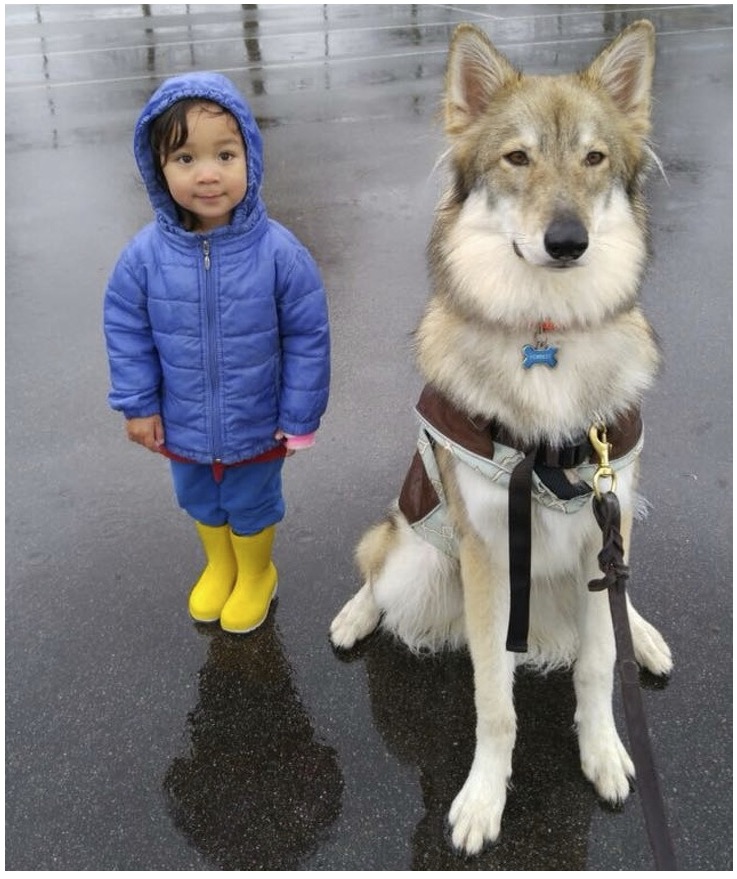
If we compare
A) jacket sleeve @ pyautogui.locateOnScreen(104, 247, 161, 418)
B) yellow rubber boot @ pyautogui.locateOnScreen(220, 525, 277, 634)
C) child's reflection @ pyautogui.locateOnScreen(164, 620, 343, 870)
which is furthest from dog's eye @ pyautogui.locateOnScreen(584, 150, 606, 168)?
child's reflection @ pyautogui.locateOnScreen(164, 620, 343, 870)

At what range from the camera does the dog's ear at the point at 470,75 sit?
2.16m

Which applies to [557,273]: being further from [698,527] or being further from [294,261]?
[698,527]

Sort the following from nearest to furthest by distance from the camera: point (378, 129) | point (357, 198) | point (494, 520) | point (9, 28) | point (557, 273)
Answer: point (557, 273) < point (494, 520) < point (357, 198) < point (378, 129) < point (9, 28)

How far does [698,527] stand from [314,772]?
1960mm

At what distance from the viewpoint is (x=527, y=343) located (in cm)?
212

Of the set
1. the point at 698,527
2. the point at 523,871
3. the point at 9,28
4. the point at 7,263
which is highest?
the point at 9,28

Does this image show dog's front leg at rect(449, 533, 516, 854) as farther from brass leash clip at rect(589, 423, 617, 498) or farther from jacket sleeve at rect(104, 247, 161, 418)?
jacket sleeve at rect(104, 247, 161, 418)

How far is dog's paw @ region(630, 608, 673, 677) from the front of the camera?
2.68 m

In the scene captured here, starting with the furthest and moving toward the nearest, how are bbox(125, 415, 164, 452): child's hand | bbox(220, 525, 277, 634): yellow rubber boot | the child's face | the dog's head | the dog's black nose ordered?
bbox(220, 525, 277, 634): yellow rubber boot, bbox(125, 415, 164, 452): child's hand, the child's face, the dog's head, the dog's black nose

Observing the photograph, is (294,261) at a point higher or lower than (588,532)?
higher

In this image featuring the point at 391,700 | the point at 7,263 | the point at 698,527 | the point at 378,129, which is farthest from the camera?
the point at 378,129

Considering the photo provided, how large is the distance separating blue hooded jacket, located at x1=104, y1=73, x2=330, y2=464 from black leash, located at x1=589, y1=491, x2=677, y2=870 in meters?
1.11

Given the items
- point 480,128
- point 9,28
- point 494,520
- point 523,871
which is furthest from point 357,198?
point 9,28

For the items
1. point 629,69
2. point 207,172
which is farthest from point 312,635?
point 629,69
